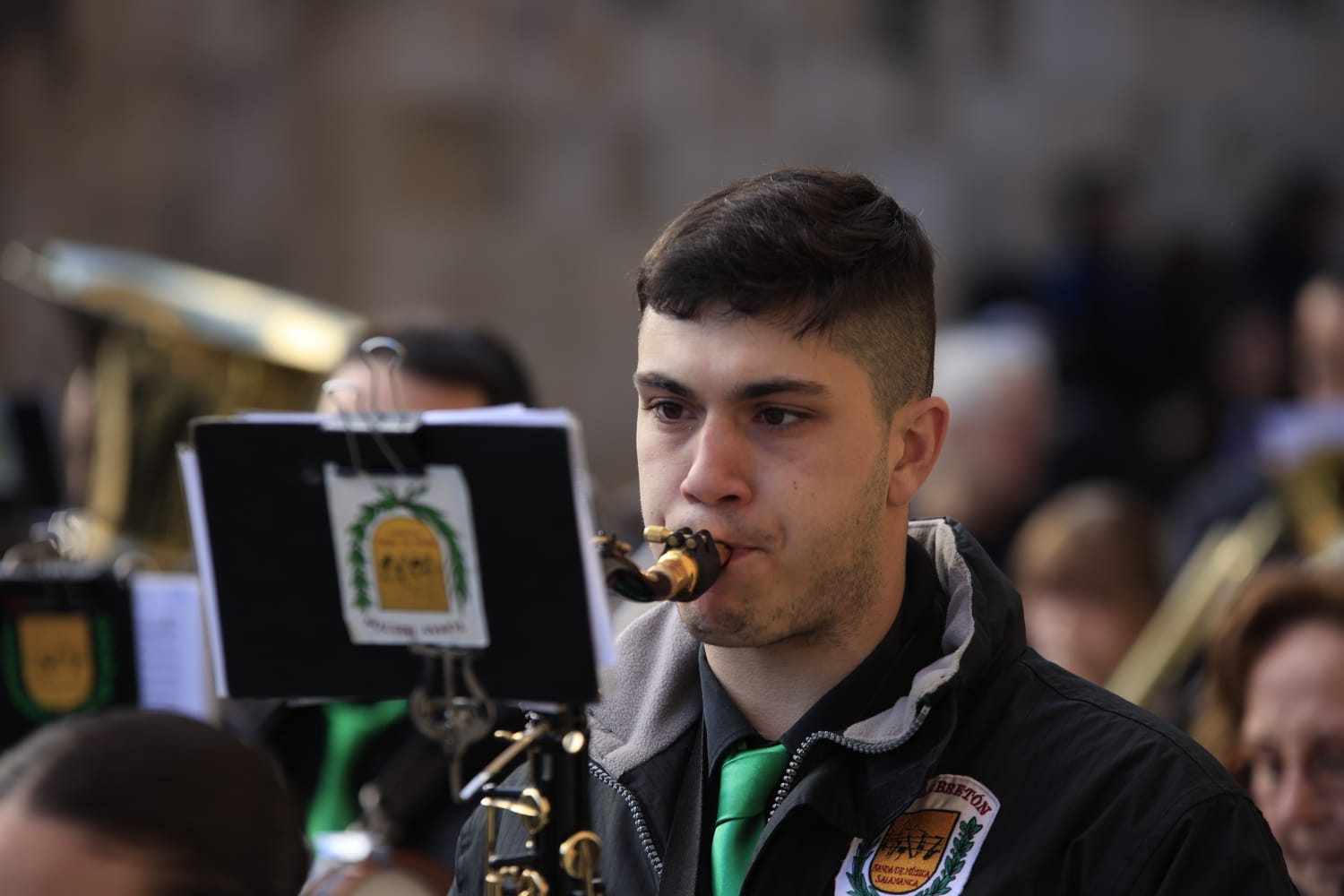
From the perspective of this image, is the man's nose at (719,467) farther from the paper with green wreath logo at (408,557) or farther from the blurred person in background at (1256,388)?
the blurred person in background at (1256,388)

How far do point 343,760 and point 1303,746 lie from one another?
2.06 metres

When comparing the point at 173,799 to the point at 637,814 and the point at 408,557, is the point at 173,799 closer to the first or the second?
the point at 408,557

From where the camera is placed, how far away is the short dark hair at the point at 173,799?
198 cm

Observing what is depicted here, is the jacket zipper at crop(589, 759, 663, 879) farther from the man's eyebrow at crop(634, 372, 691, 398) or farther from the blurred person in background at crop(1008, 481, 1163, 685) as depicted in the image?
the blurred person in background at crop(1008, 481, 1163, 685)

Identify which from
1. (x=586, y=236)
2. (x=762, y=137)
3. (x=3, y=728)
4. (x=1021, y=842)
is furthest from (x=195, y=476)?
(x=762, y=137)

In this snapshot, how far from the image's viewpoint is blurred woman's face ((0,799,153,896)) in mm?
1962

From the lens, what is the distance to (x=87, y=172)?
9289mm

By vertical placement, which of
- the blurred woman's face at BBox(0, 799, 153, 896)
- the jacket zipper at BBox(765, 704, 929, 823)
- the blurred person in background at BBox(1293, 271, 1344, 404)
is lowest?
the blurred person in background at BBox(1293, 271, 1344, 404)

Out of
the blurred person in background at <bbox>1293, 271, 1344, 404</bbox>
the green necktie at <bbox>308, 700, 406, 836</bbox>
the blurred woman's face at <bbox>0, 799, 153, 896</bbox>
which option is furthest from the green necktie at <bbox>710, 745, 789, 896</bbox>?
the blurred person in background at <bbox>1293, 271, 1344, 404</bbox>

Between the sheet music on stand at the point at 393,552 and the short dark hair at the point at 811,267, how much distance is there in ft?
1.21

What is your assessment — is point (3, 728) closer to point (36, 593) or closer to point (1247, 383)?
point (36, 593)

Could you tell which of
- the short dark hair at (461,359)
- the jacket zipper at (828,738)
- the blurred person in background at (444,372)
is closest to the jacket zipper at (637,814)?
the jacket zipper at (828,738)

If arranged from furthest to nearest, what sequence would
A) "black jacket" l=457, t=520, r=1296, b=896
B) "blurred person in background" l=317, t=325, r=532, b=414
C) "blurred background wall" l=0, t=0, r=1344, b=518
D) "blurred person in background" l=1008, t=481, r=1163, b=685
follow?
"blurred background wall" l=0, t=0, r=1344, b=518, "blurred person in background" l=1008, t=481, r=1163, b=685, "blurred person in background" l=317, t=325, r=532, b=414, "black jacket" l=457, t=520, r=1296, b=896

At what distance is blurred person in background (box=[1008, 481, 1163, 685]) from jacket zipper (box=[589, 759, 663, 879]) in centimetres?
301
